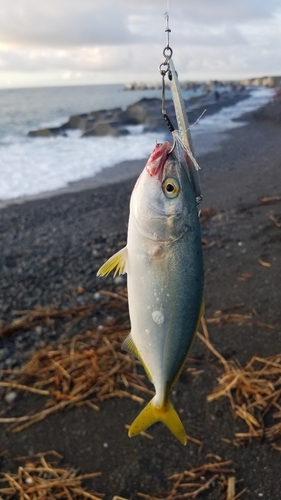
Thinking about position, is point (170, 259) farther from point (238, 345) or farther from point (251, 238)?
point (251, 238)

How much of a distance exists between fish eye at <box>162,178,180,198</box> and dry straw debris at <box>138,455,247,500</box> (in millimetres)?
2755

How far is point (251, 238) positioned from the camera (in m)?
7.89

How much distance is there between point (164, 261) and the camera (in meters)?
2.16

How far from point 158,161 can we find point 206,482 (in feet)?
9.66

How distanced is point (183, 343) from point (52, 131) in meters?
28.1

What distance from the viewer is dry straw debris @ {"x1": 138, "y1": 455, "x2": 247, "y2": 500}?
12.3 ft

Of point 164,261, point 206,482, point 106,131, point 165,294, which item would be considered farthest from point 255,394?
point 106,131

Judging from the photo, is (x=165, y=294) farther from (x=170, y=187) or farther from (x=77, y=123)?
(x=77, y=123)

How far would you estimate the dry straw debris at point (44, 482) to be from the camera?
380cm

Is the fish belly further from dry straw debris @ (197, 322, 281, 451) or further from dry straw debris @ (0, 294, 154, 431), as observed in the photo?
dry straw debris @ (0, 294, 154, 431)

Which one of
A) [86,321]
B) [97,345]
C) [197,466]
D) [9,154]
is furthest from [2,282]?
[9,154]

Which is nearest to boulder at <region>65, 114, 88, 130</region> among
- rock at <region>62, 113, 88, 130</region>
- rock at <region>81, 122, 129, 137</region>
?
rock at <region>62, 113, 88, 130</region>

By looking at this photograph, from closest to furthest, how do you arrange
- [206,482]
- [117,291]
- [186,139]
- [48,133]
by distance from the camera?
[186,139] → [206,482] → [117,291] → [48,133]

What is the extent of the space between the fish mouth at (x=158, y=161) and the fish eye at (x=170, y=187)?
33 millimetres
